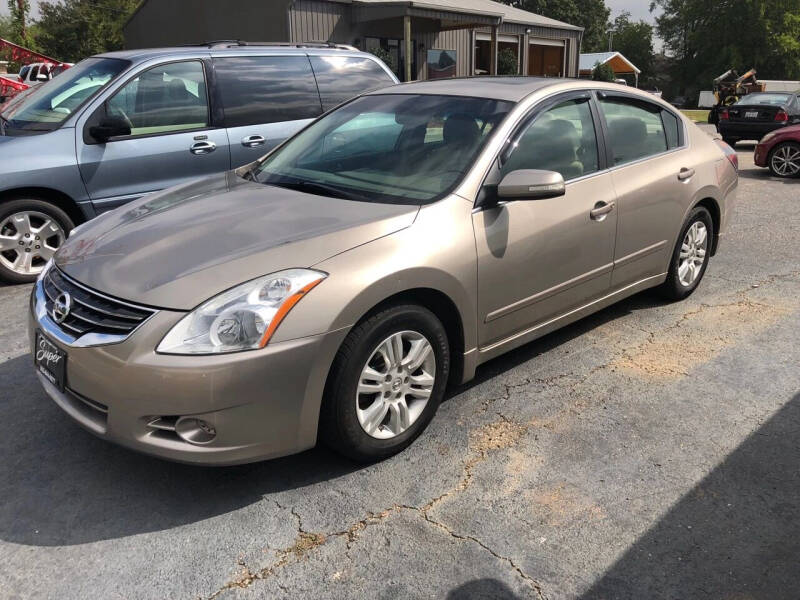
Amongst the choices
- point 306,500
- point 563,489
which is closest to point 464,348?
point 563,489

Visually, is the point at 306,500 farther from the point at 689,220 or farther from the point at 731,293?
the point at 731,293

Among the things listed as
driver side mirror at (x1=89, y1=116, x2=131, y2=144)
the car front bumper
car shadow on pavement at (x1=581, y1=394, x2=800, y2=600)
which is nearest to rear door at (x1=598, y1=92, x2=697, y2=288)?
car shadow on pavement at (x1=581, y1=394, x2=800, y2=600)

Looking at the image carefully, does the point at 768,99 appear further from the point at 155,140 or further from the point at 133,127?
the point at 133,127

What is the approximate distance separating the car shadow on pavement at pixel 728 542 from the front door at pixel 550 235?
→ 1.18 meters

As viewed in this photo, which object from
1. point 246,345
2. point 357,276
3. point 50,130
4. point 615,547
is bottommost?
point 615,547

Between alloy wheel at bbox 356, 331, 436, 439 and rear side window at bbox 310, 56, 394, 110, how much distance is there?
410 centimetres

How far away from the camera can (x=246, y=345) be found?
256 cm

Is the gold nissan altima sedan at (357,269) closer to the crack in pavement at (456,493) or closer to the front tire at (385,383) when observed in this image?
the front tire at (385,383)

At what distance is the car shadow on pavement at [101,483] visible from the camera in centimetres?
268

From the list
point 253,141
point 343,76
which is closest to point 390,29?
point 343,76

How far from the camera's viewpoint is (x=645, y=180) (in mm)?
4344

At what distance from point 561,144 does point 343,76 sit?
11.6 feet

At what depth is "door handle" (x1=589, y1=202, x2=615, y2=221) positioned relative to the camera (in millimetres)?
3910

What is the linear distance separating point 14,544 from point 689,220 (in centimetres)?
440
